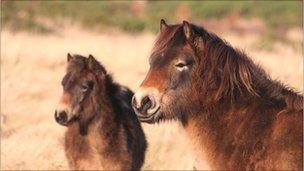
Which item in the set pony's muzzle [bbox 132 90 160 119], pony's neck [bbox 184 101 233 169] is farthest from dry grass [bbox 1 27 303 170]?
pony's muzzle [bbox 132 90 160 119]

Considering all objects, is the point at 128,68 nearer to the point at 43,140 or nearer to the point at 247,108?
the point at 43,140

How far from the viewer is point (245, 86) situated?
5.65m

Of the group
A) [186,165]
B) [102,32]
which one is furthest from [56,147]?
[102,32]

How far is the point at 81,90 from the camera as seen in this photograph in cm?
901

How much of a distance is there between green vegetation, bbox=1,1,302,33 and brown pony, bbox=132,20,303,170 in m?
24.5

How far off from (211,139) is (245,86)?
0.46 metres

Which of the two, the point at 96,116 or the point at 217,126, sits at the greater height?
the point at 217,126

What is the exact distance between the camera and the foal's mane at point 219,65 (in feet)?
18.3

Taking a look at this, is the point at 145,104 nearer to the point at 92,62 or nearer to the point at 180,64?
the point at 180,64

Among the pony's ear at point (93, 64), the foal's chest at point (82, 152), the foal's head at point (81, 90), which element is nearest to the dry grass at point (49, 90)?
the foal's chest at point (82, 152)

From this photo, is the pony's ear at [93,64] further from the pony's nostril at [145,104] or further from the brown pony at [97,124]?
the pony's nostril at [145,104]

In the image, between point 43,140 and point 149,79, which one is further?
point 43,140

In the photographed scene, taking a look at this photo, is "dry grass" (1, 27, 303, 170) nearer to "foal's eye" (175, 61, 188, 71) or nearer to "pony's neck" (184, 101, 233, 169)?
"pony's neck" (184, 101, 233, 169)

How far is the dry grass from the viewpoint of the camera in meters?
11.1
